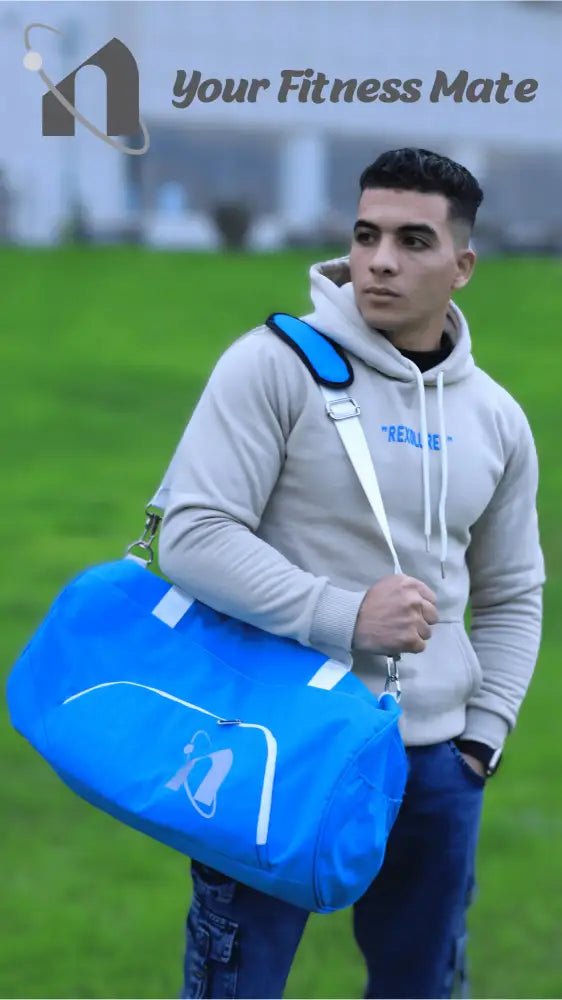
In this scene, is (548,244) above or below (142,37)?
below

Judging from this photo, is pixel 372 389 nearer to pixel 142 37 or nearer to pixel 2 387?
pixel 2 387

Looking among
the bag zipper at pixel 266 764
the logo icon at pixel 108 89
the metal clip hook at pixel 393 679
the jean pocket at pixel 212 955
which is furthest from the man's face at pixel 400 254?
the logo icon at pixel 108 89

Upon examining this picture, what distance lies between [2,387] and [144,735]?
11.9 meters

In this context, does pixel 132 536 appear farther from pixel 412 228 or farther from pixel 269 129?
pixel 269 129

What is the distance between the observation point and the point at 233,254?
26.4 m

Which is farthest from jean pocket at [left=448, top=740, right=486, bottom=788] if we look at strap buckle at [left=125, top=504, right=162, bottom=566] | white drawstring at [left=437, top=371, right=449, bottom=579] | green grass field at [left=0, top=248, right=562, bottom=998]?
green grass field at [left=0, top=248, right=562, bottom=998]

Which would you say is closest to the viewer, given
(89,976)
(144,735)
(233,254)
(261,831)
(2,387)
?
(261,831)

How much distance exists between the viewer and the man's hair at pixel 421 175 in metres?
2.51

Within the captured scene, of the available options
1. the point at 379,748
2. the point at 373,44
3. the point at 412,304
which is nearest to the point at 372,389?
the point at 412,304

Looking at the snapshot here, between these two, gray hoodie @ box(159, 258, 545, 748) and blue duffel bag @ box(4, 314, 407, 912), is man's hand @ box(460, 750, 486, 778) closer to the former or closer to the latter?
gray hoodie @ box(159, 258, 545, 748)

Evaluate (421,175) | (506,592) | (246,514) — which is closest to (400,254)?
(421,175)

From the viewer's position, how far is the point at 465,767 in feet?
8.99

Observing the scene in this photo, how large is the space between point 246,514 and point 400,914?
97cm

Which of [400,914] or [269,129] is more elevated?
[269,129]
